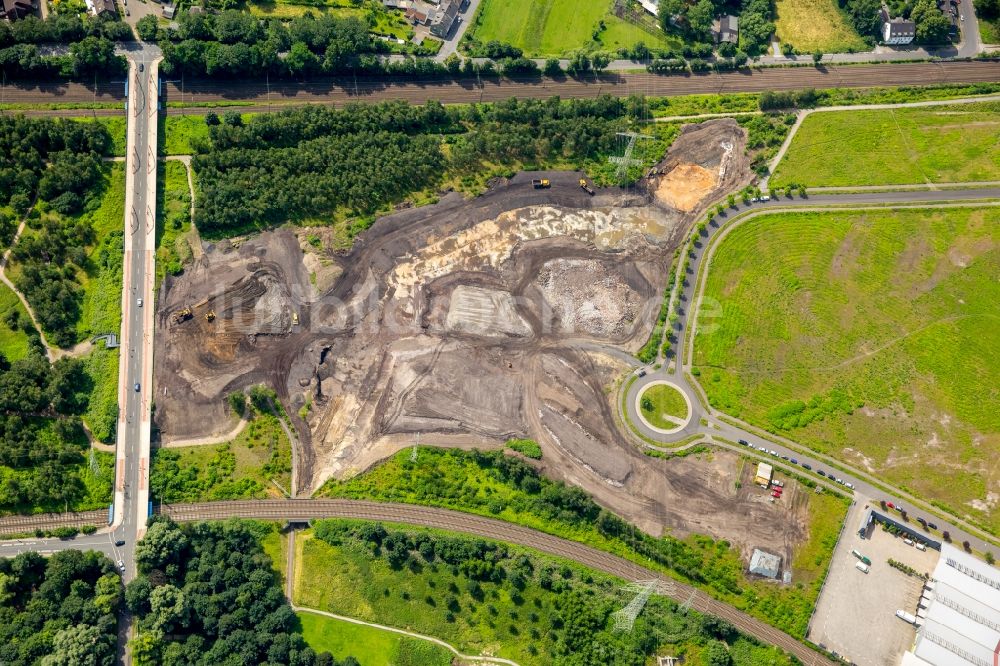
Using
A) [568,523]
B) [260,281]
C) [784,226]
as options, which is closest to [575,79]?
[784,226]

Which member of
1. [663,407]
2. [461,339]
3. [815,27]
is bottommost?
[663,407]

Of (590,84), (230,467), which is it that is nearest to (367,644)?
(230,467)

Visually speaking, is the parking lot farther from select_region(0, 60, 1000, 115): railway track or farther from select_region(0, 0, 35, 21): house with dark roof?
select_region(0, 0, 35, 21): house with dark roof

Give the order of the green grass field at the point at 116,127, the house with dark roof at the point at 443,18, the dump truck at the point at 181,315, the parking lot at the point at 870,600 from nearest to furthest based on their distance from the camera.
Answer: the parking lot at the point at 870,600, the dump truck at the point at 181,315, the green grass field at the point at 116,127, the house with dark roof at the point at 443,18

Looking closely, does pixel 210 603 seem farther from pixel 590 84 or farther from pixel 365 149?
pixel 590 84

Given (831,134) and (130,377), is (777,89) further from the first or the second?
(130,377)

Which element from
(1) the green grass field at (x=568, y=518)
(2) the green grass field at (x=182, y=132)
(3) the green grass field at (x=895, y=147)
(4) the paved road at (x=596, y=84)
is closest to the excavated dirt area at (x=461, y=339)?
(1) the green grass field at (x=568, y=518)

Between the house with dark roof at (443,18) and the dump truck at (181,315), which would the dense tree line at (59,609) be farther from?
the house with dark roof at (443,18)

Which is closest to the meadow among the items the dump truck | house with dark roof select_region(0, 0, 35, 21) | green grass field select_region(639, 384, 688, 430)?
the dump truck
